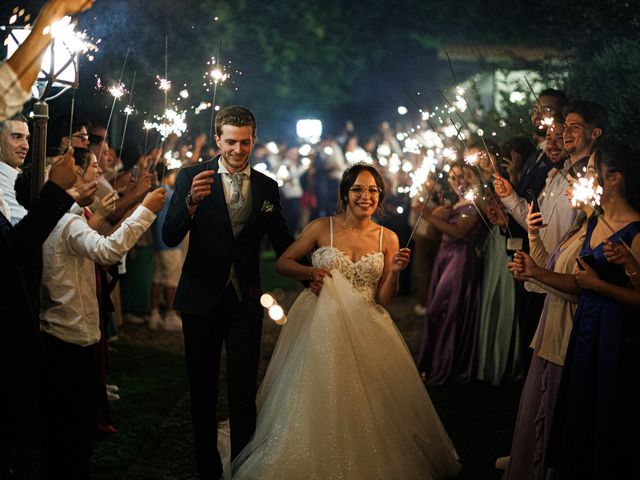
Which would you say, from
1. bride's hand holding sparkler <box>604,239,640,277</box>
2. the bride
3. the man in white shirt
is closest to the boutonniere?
the bride

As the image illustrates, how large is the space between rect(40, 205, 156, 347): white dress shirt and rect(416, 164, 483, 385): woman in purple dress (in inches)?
178

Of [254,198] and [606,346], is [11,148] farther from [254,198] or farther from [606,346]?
[606,346]

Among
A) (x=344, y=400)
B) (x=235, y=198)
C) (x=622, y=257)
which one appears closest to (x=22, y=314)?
(x=235, y=198)

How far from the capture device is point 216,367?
17.3 feet

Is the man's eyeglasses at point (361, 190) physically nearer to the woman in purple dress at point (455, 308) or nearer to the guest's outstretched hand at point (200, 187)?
the guest's outstretched hand at point (200, 187)

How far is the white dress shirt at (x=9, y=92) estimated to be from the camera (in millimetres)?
3518

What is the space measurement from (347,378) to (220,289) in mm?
1018

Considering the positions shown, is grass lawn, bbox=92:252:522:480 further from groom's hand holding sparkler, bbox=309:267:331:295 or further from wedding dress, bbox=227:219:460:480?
groom's hand holding sparkler, bbox=309:267:331:295

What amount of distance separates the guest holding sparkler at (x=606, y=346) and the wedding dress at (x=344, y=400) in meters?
1.19

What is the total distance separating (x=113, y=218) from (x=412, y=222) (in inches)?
315

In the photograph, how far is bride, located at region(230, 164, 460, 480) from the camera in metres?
5.10

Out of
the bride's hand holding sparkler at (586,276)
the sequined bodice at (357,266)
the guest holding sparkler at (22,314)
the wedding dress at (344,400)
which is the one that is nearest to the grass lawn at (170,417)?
the wedding dress at (344,400)

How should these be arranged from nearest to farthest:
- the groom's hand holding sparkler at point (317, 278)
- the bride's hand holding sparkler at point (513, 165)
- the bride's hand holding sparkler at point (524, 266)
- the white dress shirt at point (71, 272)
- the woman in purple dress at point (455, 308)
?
the bride's hand holding sparkler at point (524, 266)
the white dress shirt at point (71, 272)
the groom's hand holding sparkler at point (317, 278)
the bride's hand holding sparkler at point (513, 165)
the woman in purple dress at point (455, 308)

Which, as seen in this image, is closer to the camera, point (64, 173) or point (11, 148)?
point (64, 173)
